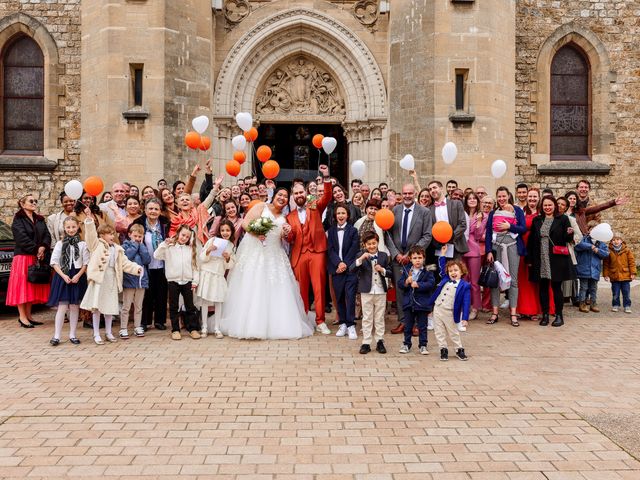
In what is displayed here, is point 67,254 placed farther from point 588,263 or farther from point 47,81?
point 47,81

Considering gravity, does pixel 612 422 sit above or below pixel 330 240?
below

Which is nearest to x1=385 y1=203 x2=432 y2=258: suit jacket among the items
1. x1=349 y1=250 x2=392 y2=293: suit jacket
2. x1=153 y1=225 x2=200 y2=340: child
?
x1=349 y1=250 x2=392 y2=293: suit jacket

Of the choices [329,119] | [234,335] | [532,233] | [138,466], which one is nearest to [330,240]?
[234,335]

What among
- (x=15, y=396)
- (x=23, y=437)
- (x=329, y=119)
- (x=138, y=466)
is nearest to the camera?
(x=138, y=466)

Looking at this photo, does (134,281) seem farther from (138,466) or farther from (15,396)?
(138,466)

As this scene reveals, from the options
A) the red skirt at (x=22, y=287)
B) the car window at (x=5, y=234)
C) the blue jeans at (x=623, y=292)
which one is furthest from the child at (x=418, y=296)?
→ the car window at (x=5, y=234)

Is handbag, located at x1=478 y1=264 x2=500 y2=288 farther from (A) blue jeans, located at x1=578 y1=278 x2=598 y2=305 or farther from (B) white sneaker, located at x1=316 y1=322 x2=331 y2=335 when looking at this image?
(B) white sneaker, located at x1=316 y1=322 x2=331 y2=335

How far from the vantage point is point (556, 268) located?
9.20m

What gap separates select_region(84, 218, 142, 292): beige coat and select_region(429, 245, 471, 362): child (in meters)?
3.91

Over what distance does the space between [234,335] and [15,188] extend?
949 centimetres

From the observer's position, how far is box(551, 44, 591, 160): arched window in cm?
1564

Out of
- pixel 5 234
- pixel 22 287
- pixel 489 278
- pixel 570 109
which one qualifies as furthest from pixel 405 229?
pixel 570 109

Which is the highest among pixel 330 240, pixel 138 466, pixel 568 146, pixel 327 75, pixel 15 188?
pixel 327 75

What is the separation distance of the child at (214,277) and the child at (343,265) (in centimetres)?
146
